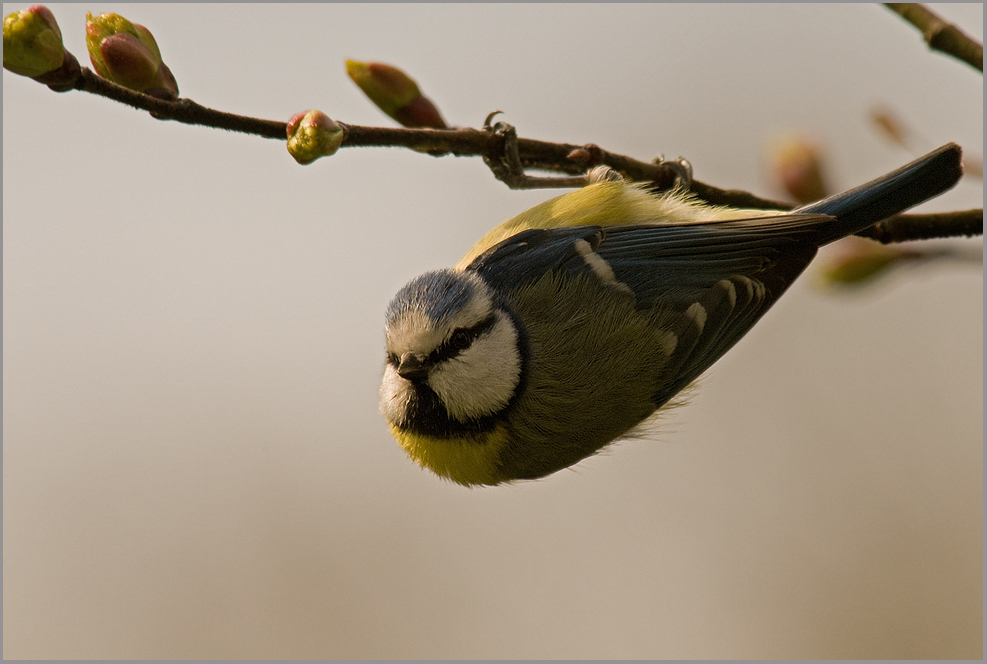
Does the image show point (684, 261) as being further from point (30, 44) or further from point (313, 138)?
point (30, 44)

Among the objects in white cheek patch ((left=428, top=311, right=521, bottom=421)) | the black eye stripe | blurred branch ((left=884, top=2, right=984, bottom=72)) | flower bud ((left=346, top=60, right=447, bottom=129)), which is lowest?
white cheek patch ((left=428, top=311, right=521, bottom=421))

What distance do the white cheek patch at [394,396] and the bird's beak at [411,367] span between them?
71 mm

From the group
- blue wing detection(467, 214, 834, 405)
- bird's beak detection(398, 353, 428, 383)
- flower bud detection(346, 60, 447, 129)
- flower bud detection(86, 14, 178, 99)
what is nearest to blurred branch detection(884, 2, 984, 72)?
blue wing detection(467, 214, 834, 405)

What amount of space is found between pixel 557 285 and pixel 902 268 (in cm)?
71

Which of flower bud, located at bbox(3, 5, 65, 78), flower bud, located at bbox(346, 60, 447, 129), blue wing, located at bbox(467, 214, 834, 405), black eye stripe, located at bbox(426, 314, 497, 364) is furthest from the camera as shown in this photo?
blue wing, located at bbox(467, 214, 834, 405)

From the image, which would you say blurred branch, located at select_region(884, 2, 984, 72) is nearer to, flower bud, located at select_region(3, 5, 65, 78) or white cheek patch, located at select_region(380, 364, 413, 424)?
white cheek patch, located at select_region(380, 364, 413, 424)

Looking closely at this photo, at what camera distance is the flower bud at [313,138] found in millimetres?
1042

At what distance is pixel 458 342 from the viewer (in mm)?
1464

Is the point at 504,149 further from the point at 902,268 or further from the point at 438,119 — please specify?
the point at 902,268

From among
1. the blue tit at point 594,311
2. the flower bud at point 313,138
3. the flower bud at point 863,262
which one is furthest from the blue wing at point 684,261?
the flower bud at point 313,138

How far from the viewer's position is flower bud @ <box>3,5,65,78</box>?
985mm

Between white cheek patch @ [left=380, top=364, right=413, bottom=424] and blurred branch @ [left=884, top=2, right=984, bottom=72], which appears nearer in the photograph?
blurred branch @ [left=884, top=2, right=984, bottom=72]

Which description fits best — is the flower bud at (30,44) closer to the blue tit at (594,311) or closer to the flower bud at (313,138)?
the flower bud at (313,138)

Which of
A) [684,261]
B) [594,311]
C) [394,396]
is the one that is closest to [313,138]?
[394,396]
